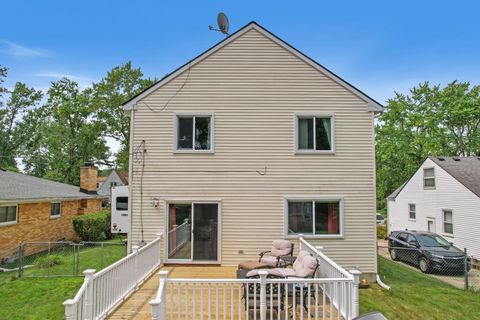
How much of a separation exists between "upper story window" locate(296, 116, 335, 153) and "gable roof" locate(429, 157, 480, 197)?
9.96 m

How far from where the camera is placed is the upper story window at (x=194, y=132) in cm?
1070

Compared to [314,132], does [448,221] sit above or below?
below

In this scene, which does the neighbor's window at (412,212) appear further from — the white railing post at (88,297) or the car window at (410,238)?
the white railing post at (88,297)

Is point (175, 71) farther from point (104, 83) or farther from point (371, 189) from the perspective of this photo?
point (104, 83)

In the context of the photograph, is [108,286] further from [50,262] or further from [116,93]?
[116,93]

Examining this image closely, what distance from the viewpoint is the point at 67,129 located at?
3819 centimetres

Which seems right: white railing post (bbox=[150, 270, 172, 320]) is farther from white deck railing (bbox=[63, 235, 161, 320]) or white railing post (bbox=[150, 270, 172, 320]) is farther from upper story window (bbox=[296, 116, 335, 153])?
upper story window (bbox=[296, 116, 335, 153])

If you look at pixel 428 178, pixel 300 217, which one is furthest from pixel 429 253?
pixel 428 178

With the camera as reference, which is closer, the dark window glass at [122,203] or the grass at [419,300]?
the grass at [419,300]

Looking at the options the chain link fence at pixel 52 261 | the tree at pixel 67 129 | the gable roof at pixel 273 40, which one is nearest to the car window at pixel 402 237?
the gable roof at pixel 273 40

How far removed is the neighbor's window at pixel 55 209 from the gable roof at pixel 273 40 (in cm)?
1045

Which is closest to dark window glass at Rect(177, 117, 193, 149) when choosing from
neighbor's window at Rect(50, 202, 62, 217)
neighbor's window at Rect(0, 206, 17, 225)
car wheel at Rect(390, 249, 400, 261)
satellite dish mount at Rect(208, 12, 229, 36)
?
satellite dish mount at Rect(208, 12, 229, 36)

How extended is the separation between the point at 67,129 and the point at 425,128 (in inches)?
1566

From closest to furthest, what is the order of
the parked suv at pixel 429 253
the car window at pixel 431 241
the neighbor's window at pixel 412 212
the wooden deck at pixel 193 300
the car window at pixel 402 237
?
1. the wooden deck at pixel 193 300
2. the parked suv at pixel 429 253
3. the car window at pixel 431 241
4. the car window at pixel 402 237
5. the neighbor's window at pixel 412 212
